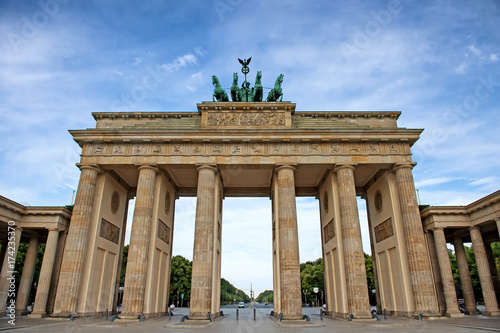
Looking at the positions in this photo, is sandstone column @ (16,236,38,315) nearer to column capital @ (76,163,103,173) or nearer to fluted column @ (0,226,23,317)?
fluted column @ (0,226,23,317)

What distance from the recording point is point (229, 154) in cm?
2369

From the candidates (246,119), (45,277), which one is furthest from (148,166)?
(45,277)

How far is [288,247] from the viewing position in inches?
832

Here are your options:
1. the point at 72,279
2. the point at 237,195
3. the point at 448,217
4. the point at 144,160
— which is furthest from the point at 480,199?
the point at 72,279

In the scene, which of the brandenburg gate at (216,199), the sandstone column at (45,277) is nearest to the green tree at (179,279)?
the brandenburg gate at (216,199)

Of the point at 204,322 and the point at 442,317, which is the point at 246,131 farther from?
the point at 442,317

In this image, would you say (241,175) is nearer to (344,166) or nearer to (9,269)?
(344,166)

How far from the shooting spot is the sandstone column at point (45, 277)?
815 inches

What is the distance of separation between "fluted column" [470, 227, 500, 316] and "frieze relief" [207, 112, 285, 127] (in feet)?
54.2

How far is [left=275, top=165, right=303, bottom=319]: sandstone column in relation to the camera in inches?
781

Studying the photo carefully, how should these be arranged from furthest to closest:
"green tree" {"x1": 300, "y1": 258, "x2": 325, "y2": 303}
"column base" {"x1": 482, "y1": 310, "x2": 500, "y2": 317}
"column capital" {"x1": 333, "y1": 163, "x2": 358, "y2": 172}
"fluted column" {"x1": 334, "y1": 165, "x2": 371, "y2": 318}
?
"green tree" {"x1": 300, "y1": 258, "x2": 325, "y2": 303} < "column capital" {"x1": 333, "y1": 163, "x2": 358, "y2": 172} < "column base" {"x1": 482, "y1": 310, "x2": 500, "y2": 317} < "fluted column" {"x1": 334, "y1": 165, "x2": 371, "y2": 318}

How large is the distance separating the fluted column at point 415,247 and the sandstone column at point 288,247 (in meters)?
7.53

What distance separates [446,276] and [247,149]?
54.0 feet

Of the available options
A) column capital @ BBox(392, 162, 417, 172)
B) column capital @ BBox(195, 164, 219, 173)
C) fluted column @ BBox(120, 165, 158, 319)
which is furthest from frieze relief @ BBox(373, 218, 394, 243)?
fluted column @ BBox(120, 165, 158, 319)
